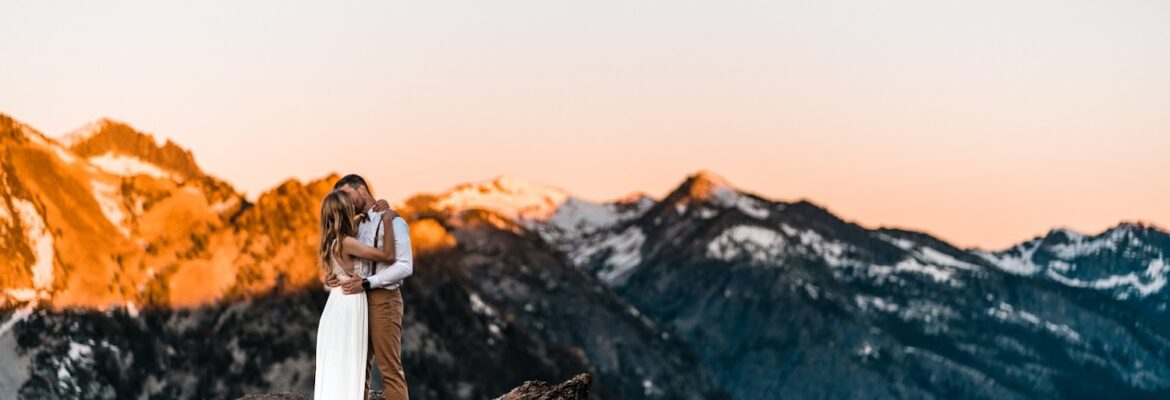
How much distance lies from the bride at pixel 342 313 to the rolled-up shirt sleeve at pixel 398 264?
0.19 meters

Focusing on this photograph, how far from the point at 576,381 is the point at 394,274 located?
6.98 meters

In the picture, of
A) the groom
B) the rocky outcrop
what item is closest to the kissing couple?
the groom

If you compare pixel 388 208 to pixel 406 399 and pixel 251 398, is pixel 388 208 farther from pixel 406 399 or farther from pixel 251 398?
pixel 251 398

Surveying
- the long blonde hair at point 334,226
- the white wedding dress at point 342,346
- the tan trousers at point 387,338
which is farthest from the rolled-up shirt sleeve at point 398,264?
the long blonde hair at point 334,226

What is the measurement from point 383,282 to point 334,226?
5.29 ft

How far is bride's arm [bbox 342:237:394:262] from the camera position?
4384cm

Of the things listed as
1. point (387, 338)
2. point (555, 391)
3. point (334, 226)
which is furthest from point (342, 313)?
point (555, 391)

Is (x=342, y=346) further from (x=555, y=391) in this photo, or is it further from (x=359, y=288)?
(x=555, y=391)

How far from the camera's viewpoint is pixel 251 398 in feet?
183

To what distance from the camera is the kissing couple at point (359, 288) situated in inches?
1729

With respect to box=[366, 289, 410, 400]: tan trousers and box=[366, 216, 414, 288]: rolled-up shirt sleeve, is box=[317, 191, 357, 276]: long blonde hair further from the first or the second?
box=[366, 289, 410, 400]: tan trousers

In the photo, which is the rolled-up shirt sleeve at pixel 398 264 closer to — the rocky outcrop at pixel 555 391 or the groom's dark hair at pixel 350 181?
the groom's dark hair at pixel 350 181

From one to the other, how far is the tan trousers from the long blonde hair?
3.25ft

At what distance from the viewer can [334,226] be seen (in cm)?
4406
